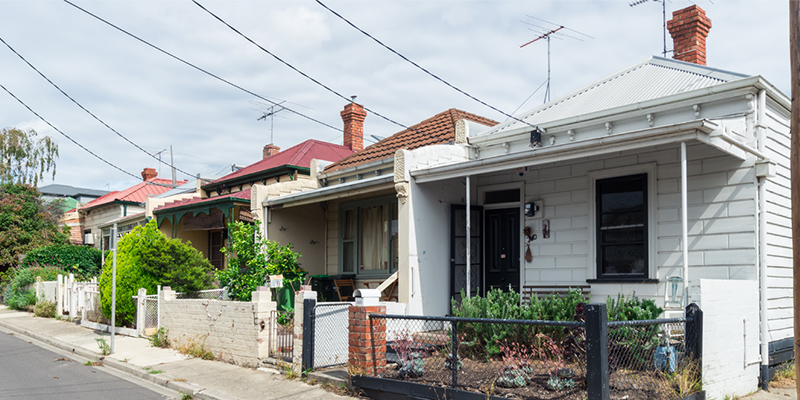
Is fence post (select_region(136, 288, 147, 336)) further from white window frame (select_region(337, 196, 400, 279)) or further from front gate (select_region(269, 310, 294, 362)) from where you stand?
front gate (select_region(269, 310, 294, 362))

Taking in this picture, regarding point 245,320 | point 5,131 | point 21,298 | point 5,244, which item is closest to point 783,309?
point 245,320

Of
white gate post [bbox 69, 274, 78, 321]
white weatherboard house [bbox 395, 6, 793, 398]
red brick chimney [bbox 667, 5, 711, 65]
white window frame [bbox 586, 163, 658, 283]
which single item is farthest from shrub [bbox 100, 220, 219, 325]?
red brick chimney [bbox 667, 5, 711, 65]

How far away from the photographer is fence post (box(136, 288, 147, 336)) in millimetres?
14039

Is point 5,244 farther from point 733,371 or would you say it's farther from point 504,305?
point 733,371

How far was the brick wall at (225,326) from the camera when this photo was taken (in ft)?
33.3

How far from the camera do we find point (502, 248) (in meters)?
11.7

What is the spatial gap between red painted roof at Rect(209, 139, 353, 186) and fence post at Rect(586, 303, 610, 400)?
14.8 meters

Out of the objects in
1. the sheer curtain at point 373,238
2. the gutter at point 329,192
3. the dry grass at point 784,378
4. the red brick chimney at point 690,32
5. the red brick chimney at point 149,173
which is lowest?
the dry grass at point 784,378

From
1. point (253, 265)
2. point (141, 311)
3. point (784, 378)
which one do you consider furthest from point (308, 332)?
point (141, 311)

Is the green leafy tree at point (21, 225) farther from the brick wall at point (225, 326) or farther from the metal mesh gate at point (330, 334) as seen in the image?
the metal mesh gate at point (330, 334)

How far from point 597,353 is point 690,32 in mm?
9297

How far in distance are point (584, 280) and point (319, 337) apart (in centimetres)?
434

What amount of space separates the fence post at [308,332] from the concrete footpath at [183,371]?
0.33 meters

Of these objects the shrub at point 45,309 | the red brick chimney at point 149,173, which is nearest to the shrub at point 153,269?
the shrub at point 45,309
